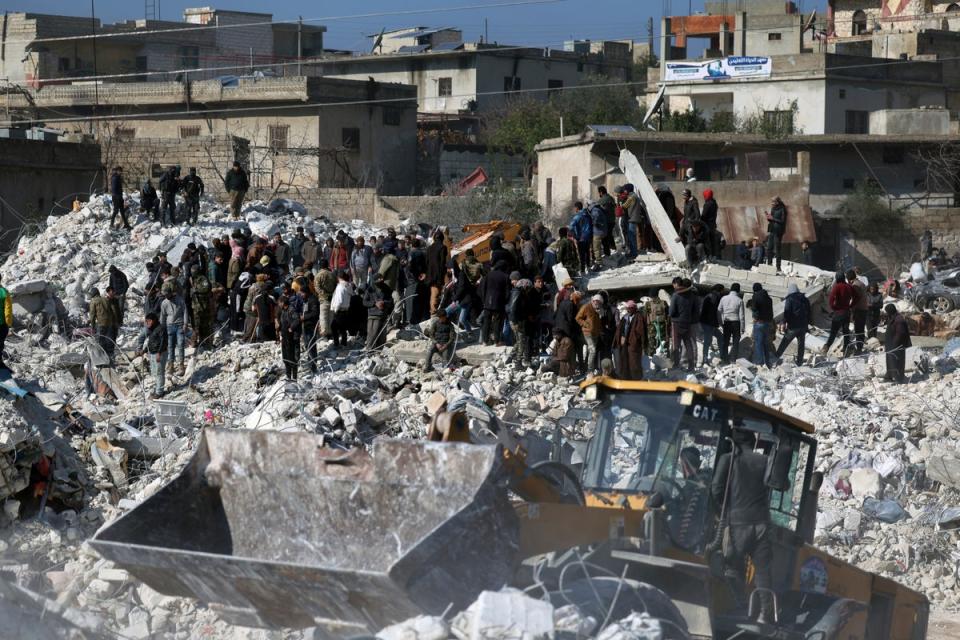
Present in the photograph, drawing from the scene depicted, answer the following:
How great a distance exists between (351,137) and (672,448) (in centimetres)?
3428

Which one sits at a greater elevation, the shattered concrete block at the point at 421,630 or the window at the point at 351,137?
the window at the point at 351,137

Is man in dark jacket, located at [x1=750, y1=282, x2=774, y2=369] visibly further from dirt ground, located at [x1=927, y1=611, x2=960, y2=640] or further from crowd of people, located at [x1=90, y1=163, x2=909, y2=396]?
dirt ground, located at [x1=927, y1=611, x2=960, y2=640]

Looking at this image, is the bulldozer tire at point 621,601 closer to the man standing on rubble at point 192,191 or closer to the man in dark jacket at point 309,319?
the man in dark jacket at point 309,319

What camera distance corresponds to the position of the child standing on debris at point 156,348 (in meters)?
19.8

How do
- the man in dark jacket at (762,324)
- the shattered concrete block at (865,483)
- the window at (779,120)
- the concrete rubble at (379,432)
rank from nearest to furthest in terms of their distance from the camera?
the concrete rubble at (379,432), the shattered concrete block at (865,483), the man in dark jacket at (762,324), the window at (779,120)

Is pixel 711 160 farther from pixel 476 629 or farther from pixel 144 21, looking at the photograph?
pixel 144 21

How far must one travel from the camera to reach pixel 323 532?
8.09 meters

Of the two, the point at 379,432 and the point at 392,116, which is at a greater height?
the point at 392,116

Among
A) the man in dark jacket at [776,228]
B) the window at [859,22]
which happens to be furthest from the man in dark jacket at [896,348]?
the window at [859,22]

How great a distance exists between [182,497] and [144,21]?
56.4 m

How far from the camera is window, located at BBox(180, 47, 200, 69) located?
194 ft

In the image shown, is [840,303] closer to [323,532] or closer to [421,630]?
[323,532]

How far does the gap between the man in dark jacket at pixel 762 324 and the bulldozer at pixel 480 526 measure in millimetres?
10820

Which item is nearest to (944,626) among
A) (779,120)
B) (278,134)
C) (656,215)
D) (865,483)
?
(865,483)
